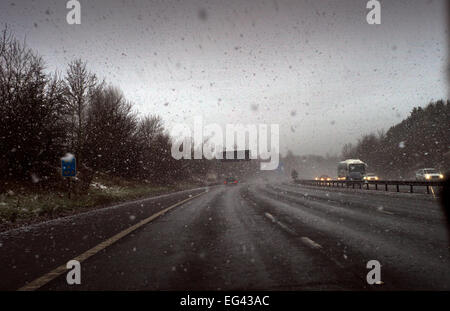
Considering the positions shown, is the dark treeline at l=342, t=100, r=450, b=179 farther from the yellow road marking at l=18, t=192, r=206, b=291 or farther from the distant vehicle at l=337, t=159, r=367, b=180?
the yellow road marking at l=18, t=192, r=206, b=291

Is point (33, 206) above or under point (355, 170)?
under

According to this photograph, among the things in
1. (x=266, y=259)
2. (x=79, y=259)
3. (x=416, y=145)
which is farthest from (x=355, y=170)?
(x=79, y=259)

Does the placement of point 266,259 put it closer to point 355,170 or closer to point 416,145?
point 355,170

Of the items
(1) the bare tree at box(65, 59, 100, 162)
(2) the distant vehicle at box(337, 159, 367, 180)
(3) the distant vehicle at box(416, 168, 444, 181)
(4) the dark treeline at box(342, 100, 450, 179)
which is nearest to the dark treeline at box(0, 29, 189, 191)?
(1) the bare tree at box(65, 59, 100, 162)

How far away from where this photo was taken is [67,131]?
24.9m

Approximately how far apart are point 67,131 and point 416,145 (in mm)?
65854

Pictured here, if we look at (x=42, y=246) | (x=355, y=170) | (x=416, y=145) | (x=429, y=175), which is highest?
(x=416, y=145)

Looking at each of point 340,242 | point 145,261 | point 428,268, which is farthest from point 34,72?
point 428,268

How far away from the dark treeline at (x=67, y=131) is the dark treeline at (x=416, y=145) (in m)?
50.5

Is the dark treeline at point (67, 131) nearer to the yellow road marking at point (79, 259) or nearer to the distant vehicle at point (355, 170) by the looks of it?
the yellow road marking at point (79, 259)

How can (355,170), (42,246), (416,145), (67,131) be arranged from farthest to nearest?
(416,145) → (355,170) → (67,131) → (42,246)

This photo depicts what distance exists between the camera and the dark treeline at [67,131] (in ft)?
64.3
